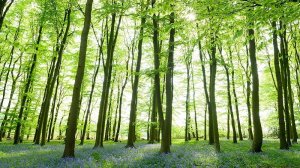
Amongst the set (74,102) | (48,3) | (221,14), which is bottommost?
(74,102)

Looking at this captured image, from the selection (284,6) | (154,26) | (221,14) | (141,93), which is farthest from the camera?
(141,93)

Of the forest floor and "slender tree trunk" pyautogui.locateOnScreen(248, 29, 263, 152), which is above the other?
"slender tree trunk" pyautogui.locateOnScreen(248, 29, 263, 152)

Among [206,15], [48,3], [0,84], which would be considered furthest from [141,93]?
[206,15]

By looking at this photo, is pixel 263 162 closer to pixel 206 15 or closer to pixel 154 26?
pixel 206 15

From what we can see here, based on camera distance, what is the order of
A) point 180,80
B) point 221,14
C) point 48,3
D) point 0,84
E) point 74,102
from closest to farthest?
point 221,14 < point 74,102 < point 48,3 < point 0,84 < point 180,80

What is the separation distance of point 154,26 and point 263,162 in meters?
10.7

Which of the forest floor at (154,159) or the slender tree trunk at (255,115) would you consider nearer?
the forest floor at (154,159)

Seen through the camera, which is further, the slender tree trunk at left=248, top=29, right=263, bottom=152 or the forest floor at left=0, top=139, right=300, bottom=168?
the slender tree trunk at left=248, top=29, right=263, bottom=152

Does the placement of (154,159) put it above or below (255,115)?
below

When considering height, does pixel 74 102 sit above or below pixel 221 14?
below

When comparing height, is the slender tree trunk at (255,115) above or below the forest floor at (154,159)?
above

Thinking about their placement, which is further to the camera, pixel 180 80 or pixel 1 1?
pixel 180 80

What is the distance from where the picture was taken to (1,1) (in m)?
9.83

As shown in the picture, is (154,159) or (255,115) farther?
(255,115)
